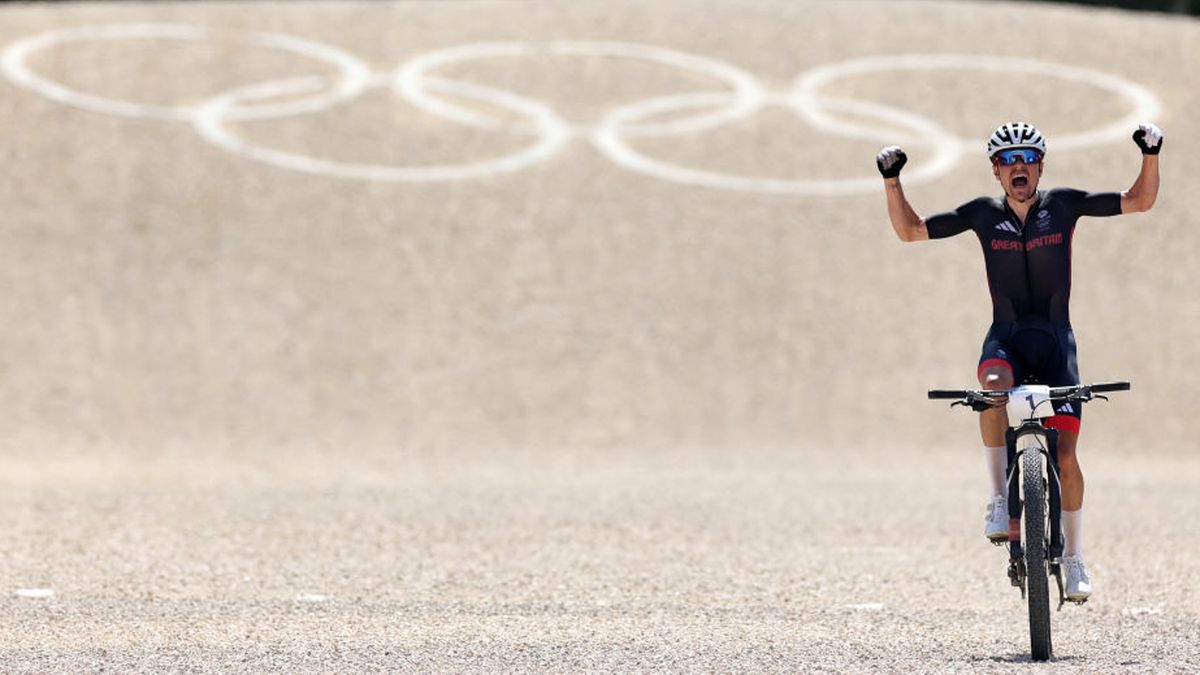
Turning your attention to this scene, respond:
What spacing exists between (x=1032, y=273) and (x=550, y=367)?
13.1 metres

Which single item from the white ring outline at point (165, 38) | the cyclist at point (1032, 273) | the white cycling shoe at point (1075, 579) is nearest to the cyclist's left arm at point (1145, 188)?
the cyclist at point (1032, 273)

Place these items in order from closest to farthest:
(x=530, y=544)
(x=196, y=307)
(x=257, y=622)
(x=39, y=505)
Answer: (x=257, y=622)
(x=530, y=544)
(x=39, y=505)
(x=196, y=307)

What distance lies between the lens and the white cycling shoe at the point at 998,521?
23.2 ft

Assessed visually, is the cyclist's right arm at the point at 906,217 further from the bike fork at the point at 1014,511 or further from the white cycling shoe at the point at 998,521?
the white cycling shoe at the point at 998,521

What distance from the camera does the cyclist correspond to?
711 centimetres

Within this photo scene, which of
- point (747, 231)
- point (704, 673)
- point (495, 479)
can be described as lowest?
point (704, 673)

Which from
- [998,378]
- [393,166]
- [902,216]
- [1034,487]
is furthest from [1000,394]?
[393,166]

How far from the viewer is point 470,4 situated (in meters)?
27.8

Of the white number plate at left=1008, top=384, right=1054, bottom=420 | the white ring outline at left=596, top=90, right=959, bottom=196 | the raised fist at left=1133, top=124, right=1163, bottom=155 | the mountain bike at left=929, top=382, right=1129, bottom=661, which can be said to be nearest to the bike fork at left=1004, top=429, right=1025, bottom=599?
the mountain bike at left=929, top=382, right=1129, bottom=661

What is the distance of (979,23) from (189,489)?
1729cm

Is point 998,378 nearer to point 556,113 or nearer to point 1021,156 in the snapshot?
point 1021,156

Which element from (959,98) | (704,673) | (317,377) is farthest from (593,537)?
(959,98)

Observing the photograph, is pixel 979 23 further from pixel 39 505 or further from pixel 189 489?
pixel 39 505

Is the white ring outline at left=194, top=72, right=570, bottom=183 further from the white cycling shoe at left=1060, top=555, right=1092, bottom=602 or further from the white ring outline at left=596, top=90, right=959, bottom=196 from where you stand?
the white cycling shoe at left=1060, top=555, right=1092, bottom=602
